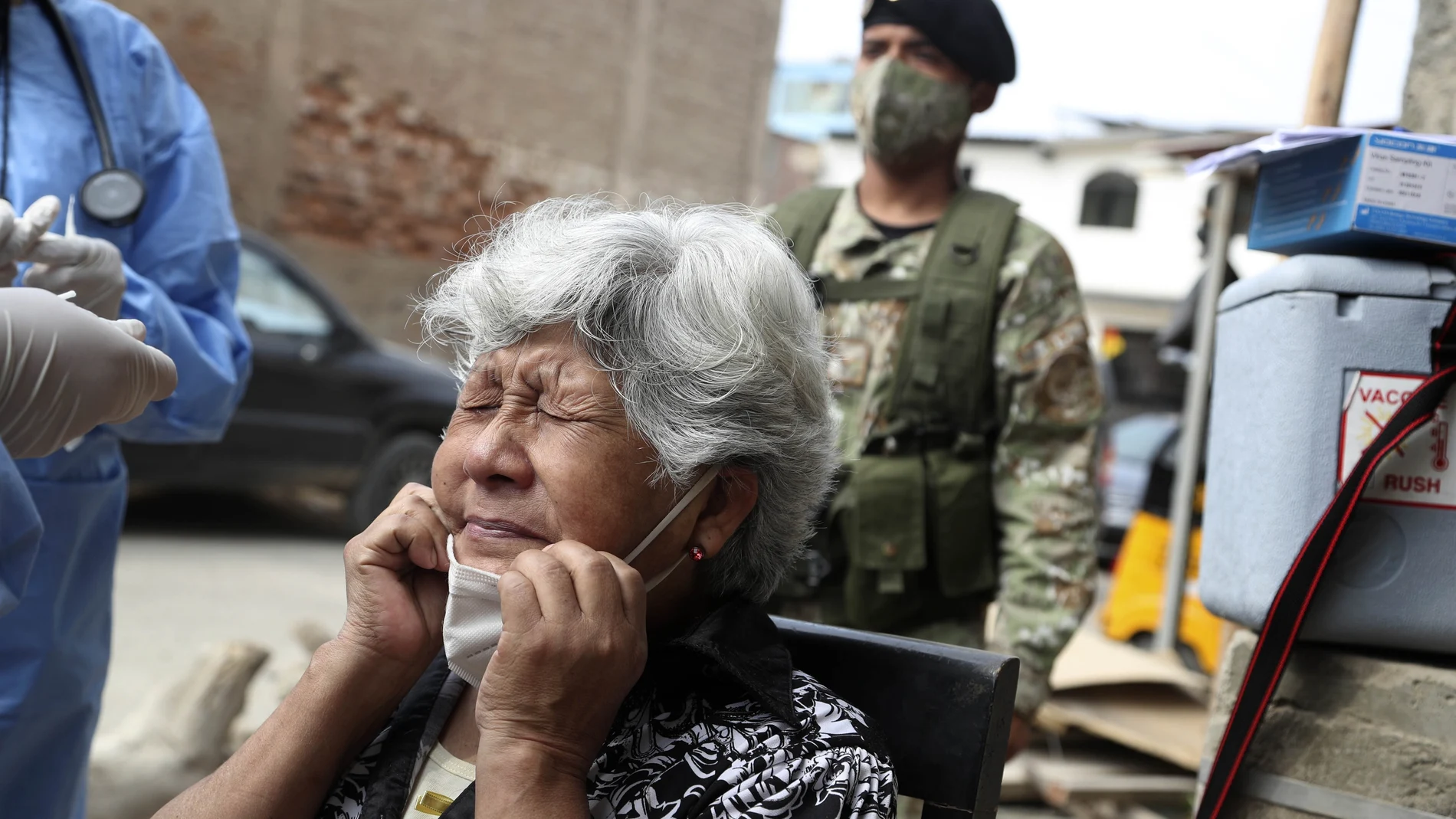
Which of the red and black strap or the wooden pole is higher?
the wooden pole

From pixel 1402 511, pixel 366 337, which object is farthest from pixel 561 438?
pixel 366 337

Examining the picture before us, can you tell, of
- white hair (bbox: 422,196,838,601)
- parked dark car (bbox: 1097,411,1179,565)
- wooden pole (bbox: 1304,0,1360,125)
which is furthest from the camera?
parked dark car (bbox: 1097,411,1179,565)

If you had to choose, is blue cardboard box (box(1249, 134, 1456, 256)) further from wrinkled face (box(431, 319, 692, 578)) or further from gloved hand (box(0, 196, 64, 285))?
gloved hand (box(0, 196, 64, 285))

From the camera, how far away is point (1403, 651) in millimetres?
1807

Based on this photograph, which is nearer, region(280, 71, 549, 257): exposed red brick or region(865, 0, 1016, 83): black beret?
region(865, 0, 1016, 83): black beret

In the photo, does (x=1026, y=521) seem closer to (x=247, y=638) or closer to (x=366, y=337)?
(x=247, y=638)

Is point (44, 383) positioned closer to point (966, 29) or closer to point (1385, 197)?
point (1385, 197)

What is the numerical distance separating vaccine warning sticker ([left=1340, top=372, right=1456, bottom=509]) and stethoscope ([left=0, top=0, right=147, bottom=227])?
6.40 ft

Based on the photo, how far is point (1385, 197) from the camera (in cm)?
167

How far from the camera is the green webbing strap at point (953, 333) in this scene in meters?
2.64

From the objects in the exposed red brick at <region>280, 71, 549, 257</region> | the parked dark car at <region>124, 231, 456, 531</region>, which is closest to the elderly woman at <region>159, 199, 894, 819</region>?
the parked dark car at <region>124, 231, 456, 531</region>

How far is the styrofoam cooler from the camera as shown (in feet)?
5.55

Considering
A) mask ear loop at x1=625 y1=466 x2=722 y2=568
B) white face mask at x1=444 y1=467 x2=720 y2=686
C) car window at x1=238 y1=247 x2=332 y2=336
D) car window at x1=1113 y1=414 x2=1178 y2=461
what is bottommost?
car window at x1=1113 y1=414 x2=1178 y2=461

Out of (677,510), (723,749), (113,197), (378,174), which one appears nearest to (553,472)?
(677,510)
